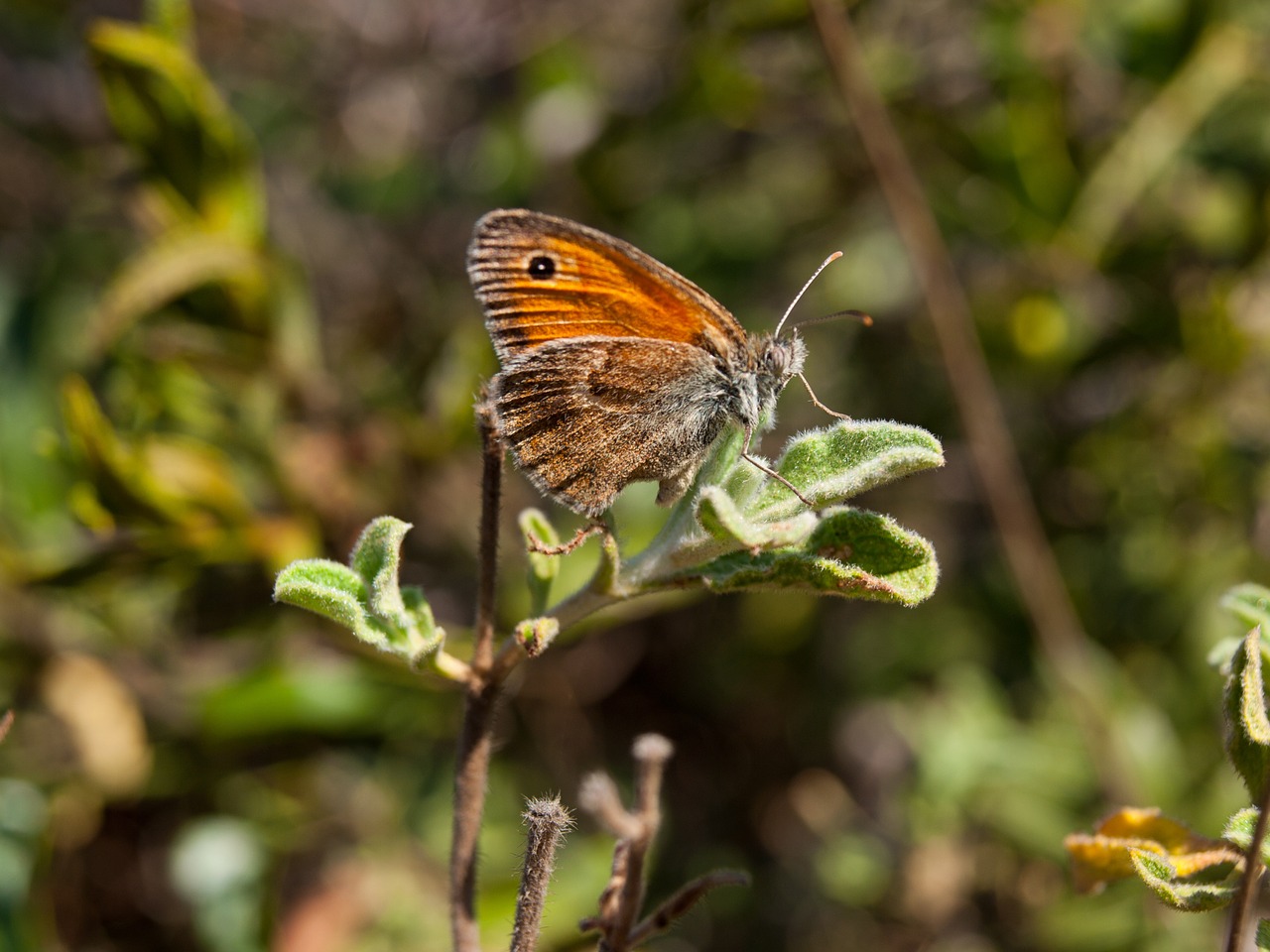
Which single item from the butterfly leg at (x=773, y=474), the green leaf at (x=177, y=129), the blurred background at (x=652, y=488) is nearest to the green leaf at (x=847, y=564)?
the butterfly leg at (x=773, y=474)

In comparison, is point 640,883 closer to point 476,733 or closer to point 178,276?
point 476,733

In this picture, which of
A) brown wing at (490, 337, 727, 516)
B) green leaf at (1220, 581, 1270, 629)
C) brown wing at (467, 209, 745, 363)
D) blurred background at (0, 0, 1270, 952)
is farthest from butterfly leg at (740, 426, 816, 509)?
blurred background at (0, 0, 1270, 952)

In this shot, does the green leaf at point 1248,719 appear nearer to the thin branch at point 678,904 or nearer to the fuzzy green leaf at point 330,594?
the thin branch at point 678,904

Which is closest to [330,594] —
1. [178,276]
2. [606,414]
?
[606,414]

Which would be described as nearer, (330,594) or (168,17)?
(330,594)

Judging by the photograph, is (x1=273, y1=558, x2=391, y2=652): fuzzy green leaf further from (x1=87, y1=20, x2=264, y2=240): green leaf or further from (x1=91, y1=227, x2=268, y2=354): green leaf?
(x1=87, y1=20, x2=264, y2=240): green leaf

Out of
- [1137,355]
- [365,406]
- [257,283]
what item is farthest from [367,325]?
[1137,355]
